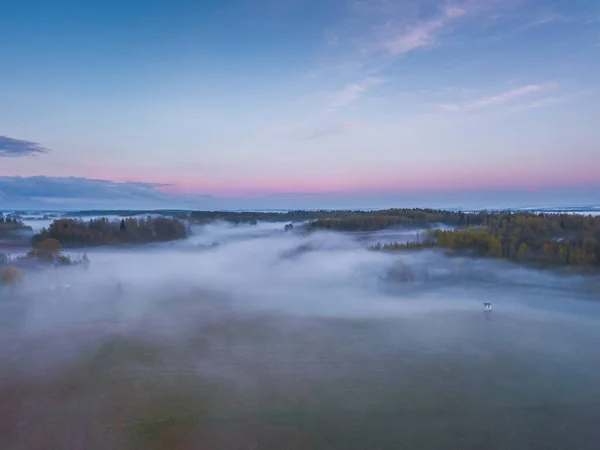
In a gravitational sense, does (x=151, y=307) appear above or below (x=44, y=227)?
below

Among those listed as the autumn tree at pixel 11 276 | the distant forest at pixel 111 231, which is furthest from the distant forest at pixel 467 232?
the autumn tree at pixel 11 276

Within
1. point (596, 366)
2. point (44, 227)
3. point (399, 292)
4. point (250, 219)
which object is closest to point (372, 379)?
point (596, 366)

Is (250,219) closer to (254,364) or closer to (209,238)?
(209,238)

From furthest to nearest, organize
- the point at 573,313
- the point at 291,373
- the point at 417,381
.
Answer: the point at 573,313, the point at 291,373, the point at 417,381

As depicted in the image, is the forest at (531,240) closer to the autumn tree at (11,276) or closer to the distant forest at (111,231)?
the autumn tree at (11,276)

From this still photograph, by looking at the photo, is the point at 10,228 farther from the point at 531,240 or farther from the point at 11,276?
the point at 531,240

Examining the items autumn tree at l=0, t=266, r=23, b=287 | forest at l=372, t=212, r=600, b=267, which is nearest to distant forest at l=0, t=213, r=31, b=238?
autumn tree at l=0, t=266, r=23, b=287
